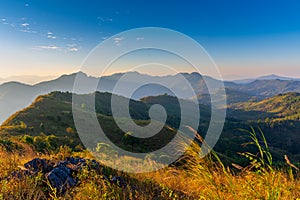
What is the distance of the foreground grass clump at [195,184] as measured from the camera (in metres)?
2.96

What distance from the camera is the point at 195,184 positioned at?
13.8 feet

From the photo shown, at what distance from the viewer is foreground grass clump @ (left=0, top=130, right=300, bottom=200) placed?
2.96 metres

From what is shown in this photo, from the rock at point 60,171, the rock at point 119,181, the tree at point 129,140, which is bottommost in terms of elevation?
the tree at point 129,140

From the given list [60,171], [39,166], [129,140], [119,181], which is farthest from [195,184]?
[129,140]

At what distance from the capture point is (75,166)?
496cm

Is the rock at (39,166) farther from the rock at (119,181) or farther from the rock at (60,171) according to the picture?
the rock at (119,181)

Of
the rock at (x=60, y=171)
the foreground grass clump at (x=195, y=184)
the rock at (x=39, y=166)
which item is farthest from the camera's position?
the rock at (x=39, y=166)

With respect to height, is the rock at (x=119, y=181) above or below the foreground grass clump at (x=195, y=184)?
below

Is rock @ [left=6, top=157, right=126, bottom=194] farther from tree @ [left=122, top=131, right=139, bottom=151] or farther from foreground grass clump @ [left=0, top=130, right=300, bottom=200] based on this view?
tree @ [left=122, top=131, right=139, bottom=151]

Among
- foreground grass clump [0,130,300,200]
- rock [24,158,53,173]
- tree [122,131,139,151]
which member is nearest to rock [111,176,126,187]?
foreground grass clump [0,130,300,200]

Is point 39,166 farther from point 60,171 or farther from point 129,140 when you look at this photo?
point 129,140

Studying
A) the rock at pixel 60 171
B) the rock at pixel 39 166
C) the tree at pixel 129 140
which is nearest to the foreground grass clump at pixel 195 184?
the rock at pixel 60 171

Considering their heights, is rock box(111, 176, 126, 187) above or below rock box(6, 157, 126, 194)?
below

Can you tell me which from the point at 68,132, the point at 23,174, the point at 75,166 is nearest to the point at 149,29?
the point at 75,166
